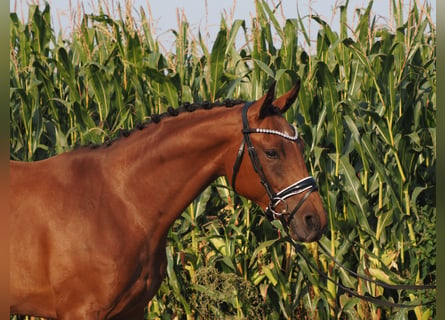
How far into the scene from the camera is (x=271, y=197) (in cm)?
374

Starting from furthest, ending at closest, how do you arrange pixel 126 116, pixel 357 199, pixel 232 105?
pixel 126 116 < pixel 357 199 < pixel 232 105

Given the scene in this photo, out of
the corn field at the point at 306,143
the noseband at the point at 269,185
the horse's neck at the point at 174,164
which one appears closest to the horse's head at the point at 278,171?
the noseband at the point at 269,185

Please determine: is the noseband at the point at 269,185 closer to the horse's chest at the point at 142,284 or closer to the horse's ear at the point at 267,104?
the horse's ear at the point at 267,104

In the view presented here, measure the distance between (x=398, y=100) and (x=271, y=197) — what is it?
2909 mm

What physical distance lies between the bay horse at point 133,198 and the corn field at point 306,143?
197 centimetres

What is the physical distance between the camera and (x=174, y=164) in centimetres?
393

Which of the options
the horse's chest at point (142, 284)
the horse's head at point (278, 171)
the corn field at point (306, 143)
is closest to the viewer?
the horse's head at point (278, 171)

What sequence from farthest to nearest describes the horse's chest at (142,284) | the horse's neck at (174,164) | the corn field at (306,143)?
the corn field at (306,143) → the horse's neck at (174,164) → the horse's chest at (142,284)

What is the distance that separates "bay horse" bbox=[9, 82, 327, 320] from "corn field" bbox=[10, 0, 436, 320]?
6.45ft

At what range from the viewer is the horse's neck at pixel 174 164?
12.8 ft

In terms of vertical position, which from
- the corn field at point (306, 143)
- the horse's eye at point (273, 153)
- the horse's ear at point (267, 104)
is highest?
the horse's ear at point (267, 104)

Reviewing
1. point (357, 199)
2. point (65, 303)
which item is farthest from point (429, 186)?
point (65, 303)

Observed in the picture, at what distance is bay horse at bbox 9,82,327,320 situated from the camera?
3.72 metres

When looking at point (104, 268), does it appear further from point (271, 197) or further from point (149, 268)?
point (271, 197)
